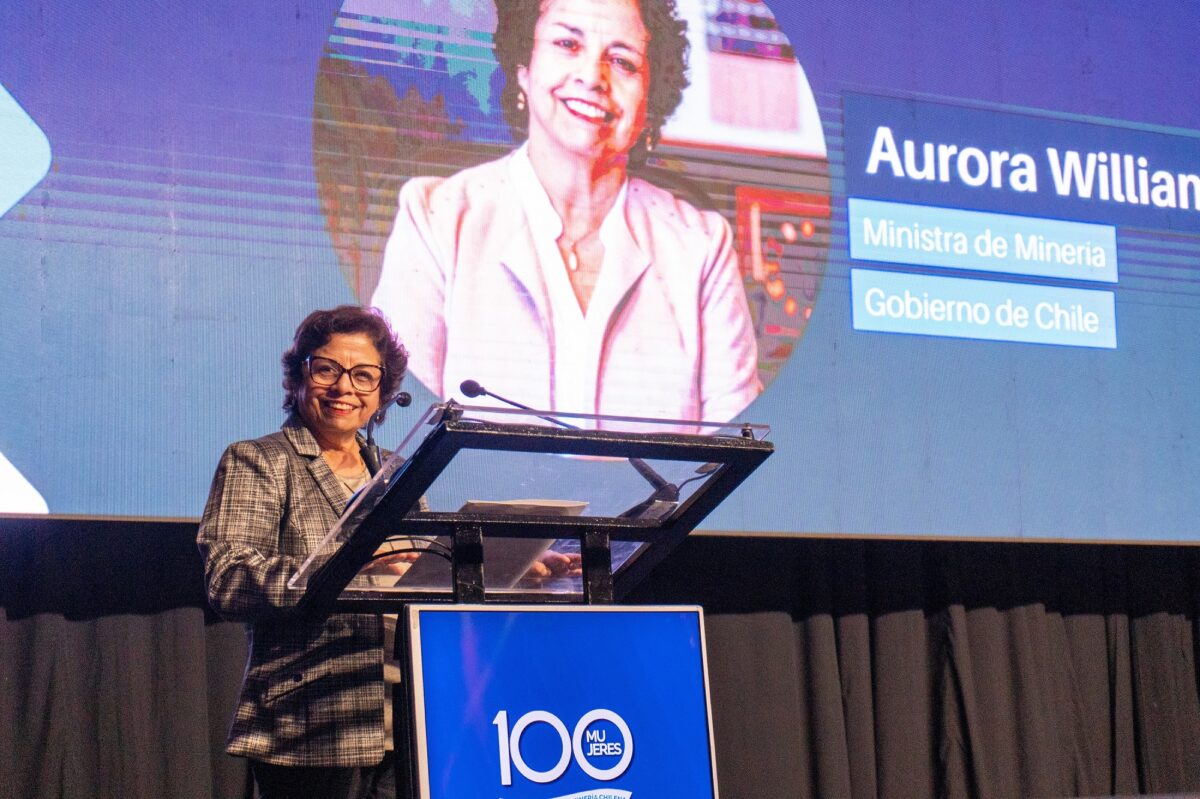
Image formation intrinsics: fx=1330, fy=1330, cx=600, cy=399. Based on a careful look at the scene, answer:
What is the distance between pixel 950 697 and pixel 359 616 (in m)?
2.59

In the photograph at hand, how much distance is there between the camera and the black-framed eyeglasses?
80.8 inches

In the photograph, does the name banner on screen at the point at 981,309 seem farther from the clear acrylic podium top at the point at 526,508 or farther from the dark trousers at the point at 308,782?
the dark trousers at the point at 308,782

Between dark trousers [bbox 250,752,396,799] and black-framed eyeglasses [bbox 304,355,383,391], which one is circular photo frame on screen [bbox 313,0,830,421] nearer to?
black-framed eyeglasses [bbox 304,355,383,391]

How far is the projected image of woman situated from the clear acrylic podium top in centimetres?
131

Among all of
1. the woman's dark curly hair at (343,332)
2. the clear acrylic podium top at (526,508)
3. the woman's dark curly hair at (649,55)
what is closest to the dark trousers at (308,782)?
the clear acrylic podium top at (526,508)

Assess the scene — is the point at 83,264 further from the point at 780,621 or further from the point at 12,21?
the point at 780,621

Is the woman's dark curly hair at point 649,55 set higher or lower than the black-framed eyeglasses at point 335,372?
higher

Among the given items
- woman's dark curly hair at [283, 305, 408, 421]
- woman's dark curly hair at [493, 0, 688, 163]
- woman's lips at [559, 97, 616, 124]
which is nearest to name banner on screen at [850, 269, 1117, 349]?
woman's dark curly hair at [493, 0, 688, 163]

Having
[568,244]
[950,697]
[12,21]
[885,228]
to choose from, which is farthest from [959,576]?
[12,21]

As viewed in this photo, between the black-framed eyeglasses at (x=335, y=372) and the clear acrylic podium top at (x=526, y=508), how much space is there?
1.23ft

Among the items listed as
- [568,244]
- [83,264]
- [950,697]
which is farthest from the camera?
[950,697]

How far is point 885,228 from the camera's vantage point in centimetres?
365

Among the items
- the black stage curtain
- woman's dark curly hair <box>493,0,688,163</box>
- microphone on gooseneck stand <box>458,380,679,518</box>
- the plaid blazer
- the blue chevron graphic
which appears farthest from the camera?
woman's dark curly hair <box>493,0,688,163</box>

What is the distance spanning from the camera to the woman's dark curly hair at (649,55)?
3316mm
